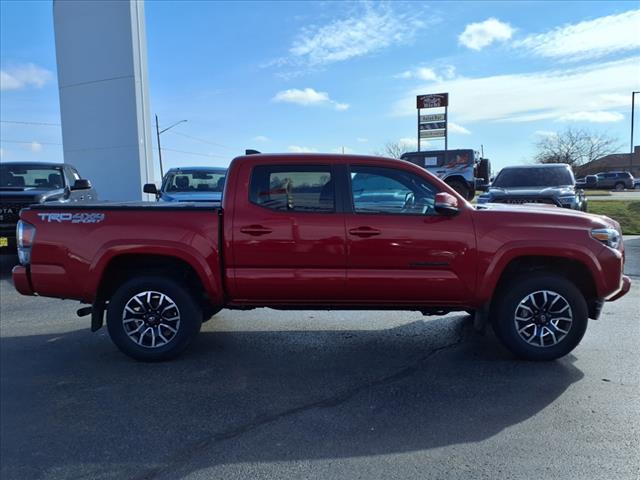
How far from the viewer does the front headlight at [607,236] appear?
14.7 feet

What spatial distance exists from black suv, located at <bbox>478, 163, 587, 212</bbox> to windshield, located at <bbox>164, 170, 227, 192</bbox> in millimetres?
6113

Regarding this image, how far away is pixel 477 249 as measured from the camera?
448 centimetres

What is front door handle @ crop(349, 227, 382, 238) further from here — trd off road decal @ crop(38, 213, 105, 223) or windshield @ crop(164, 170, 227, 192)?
Answer: windshield @ crop(164, 170, 227, 192)

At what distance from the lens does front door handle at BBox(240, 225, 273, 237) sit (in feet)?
14.9

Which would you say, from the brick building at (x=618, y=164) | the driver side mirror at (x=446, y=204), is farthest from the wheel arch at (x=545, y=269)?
the brick building at (x=618, y=164)

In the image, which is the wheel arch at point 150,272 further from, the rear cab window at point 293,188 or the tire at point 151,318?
the rear cab window at point 293,188

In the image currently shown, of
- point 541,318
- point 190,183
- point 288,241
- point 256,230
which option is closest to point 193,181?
point 190,183

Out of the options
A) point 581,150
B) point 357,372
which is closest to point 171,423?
point 357,372

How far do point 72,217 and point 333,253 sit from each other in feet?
8.00

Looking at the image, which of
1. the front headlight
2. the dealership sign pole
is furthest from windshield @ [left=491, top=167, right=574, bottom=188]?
the dealership sign pole

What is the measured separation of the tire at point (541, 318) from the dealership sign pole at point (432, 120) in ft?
90.5

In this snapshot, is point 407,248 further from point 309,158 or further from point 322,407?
point 322,407

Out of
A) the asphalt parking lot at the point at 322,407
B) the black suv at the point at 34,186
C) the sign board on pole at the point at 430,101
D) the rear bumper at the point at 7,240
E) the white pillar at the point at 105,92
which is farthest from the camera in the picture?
the sign board on pole at the point at 430,101

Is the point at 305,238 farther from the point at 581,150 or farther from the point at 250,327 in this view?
the point at 581,150
